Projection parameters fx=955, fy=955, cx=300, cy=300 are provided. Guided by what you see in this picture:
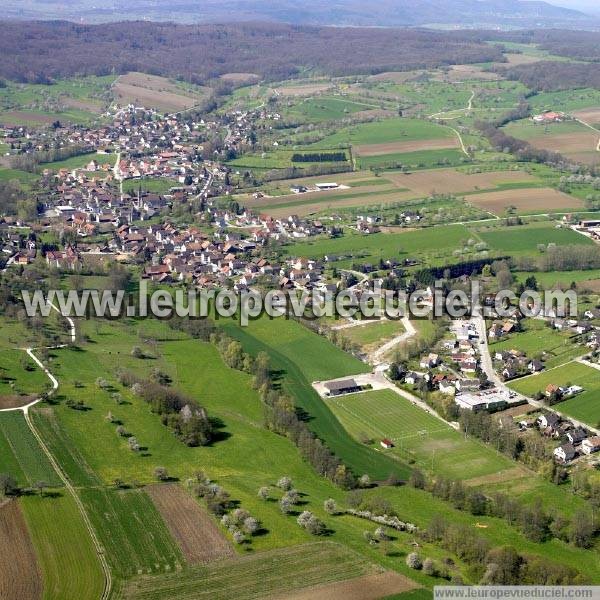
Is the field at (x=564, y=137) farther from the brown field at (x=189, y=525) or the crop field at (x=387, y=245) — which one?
the brown field at (x=189, y=525)

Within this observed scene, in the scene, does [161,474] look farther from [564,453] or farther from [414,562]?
[564,453]

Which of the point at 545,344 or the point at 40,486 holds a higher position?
the point at 545,344

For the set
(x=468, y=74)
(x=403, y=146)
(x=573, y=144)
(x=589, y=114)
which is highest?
(x=468, y=74)

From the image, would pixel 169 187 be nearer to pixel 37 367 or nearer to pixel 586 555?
pixel 37 367

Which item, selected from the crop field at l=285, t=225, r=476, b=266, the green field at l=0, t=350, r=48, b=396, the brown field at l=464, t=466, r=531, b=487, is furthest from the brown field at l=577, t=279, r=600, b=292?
the green field at l=0, t=350, r=48, b=396

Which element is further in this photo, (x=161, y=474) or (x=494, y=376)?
(x=494, y=376)

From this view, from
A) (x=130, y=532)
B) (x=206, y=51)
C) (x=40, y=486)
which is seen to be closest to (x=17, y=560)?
(x=130, y=532)

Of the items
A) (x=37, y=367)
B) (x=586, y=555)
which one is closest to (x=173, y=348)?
(x=37, y=367)
